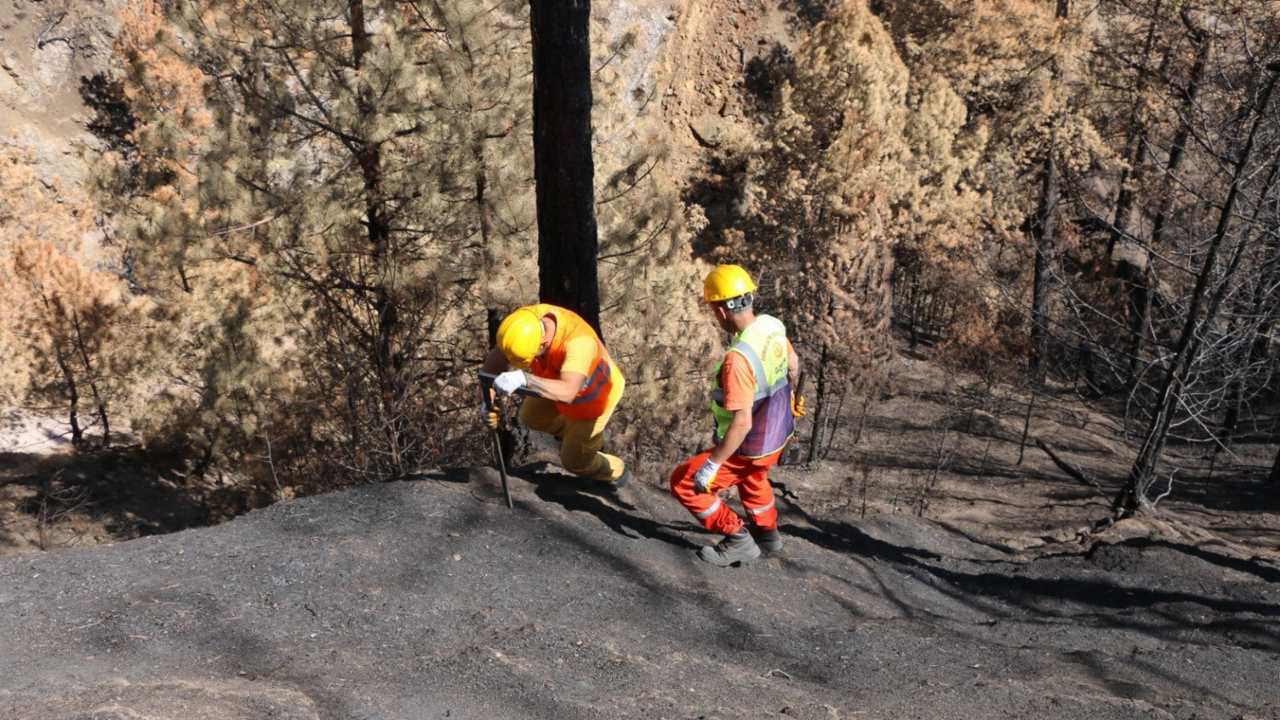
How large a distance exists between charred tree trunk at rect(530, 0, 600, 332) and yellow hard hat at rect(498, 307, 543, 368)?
4.72 feet

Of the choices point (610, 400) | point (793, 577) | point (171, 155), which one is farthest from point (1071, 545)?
point (171, 155)

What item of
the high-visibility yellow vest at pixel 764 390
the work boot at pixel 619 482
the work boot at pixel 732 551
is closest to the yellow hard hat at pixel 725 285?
the high-visibility yellow vest at pixel 764 390

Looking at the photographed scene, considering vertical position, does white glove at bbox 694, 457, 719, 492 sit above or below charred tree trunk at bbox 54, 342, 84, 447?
above

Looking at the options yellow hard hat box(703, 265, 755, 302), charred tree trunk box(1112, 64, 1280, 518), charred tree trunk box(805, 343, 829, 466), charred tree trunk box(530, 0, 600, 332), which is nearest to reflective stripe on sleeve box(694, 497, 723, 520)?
yellow hard hat box(703, 265, 755, 302)

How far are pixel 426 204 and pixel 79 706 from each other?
19.0 ft

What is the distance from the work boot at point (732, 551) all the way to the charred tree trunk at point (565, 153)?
78.4 inches

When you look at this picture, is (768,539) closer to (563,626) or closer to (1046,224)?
(563,626)

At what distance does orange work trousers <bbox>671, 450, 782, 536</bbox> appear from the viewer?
15.9ft

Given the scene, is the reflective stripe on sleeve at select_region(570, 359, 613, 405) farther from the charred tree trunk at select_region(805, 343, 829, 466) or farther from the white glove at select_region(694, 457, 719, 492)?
the charred tree trunk at select_region(805, 343, 829, 466)

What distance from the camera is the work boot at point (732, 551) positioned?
5066mm

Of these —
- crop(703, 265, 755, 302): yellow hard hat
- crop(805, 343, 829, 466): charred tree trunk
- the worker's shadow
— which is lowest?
crop(805, 343, 829, 466): charred tree trunk

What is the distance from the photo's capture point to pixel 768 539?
5414 millimetres

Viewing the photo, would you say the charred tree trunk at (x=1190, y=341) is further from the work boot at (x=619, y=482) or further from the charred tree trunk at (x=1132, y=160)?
the charred tree trunk at (x=1132, y=160)

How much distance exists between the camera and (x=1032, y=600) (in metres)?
5.72
